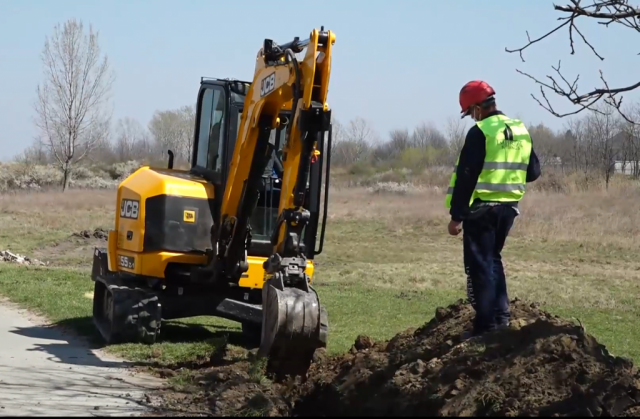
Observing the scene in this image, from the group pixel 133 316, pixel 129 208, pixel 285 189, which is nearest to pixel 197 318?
pixel 129 208

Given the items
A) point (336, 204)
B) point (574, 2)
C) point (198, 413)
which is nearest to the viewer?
point (574, 2)

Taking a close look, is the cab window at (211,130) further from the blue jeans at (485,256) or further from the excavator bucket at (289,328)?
the blue jeans at (485,256)

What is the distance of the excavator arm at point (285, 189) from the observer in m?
8.27

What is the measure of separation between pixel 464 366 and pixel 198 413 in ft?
7.08

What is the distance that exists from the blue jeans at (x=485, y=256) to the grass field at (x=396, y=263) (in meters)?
3.10

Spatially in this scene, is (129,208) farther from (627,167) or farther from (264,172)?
(627,167)

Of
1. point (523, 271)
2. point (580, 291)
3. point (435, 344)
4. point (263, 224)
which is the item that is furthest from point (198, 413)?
point (523, 271)

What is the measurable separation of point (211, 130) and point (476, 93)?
173 inches

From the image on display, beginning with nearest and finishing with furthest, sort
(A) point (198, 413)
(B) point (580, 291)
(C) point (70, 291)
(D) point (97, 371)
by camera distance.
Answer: (A) point (198, 413), (D) point (97, 371), (C) point (70, 291), (B) point (580, 291)

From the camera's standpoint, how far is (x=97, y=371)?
30.7 feet

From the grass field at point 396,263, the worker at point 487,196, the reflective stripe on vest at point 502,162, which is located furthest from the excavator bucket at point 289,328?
the grass field at point 396,263

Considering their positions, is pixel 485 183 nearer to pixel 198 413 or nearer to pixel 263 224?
pixel 198 413

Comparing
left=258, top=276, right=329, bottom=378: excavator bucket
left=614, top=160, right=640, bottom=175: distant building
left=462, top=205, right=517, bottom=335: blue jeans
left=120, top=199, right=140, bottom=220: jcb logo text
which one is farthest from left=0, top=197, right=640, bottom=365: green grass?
left=614, top=160, right=640, bottom=175: distant building

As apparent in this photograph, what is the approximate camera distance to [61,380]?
8.80 metres
